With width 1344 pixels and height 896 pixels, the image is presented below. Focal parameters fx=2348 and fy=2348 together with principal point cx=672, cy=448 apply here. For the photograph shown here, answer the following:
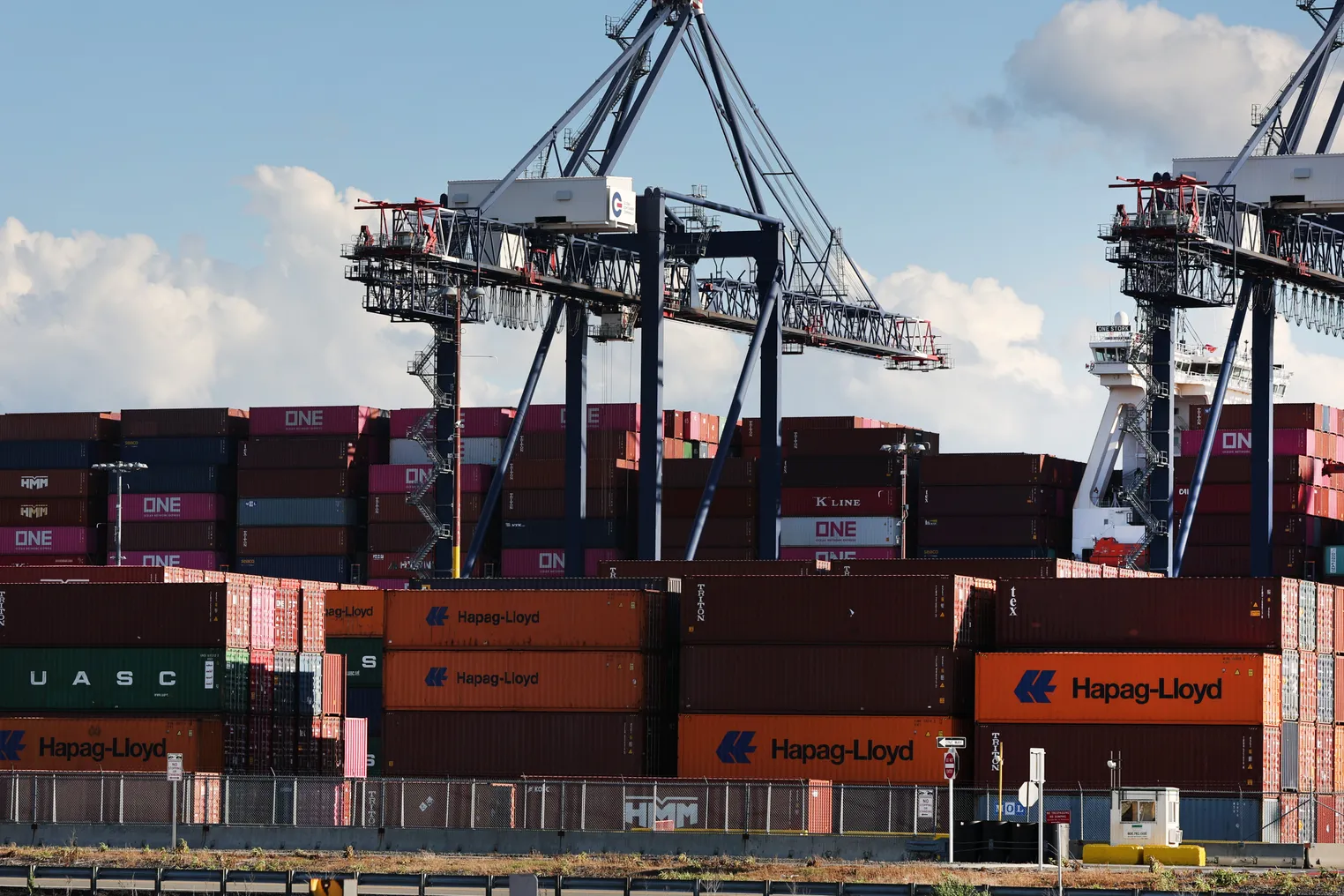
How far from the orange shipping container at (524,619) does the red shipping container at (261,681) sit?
11.2 feet

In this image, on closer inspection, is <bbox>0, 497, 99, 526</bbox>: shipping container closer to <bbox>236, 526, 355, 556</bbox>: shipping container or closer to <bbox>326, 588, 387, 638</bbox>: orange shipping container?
<bbox>236, 526, 355, 556</bbox>: shipping container

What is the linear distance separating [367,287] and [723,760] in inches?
1060

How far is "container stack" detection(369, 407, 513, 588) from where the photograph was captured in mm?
93750

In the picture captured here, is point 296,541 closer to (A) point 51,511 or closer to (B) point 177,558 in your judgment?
(B) point 177,558

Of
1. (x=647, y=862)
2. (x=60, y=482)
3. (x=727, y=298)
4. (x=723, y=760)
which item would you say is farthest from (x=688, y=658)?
(x=60, y=482)

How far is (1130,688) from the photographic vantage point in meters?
51.1

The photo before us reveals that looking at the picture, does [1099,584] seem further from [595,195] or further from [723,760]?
[595,195]

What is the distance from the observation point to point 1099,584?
52.8m

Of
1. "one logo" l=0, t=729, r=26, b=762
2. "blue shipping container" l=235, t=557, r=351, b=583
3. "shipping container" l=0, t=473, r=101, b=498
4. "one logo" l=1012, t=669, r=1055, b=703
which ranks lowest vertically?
"one logo" l=0, t=729, r=26, b=762

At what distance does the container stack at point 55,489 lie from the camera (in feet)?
331

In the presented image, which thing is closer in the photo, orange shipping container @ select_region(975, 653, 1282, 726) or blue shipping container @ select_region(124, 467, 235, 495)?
orange shipping container @ select_region(975, 653, 1282, 726)

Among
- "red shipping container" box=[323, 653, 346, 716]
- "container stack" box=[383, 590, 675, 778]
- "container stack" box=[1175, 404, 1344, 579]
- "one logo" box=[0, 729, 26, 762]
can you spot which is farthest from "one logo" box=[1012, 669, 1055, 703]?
"container stack" box=[1175, 404, 1344, 579]

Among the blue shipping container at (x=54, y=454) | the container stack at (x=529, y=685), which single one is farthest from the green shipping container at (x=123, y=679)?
the blue shipping container at (x=54, y=454)

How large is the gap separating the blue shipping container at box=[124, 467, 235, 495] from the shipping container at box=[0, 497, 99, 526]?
1905mm
